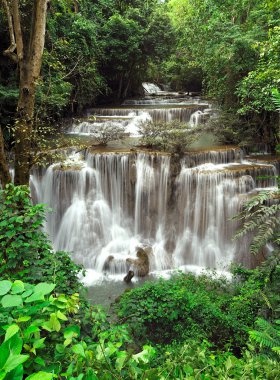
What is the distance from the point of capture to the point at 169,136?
1021 cm

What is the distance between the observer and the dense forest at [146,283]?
150 cm

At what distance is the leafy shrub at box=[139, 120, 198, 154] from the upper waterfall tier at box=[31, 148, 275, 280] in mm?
466

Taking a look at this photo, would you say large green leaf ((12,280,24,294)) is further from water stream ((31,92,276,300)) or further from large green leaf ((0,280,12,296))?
water stream ((31,92,276,300))

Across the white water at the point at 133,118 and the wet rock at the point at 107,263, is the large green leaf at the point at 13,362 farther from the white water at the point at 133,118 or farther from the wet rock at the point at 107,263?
the white water at the point at 133,118

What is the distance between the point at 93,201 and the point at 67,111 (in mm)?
7714

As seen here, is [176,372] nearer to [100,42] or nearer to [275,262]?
[275,262]

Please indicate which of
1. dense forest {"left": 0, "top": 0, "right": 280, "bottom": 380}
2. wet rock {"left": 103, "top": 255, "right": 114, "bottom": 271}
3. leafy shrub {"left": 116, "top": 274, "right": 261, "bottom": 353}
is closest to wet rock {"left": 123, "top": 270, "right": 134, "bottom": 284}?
wet rock {"left": 103, "top": 255, "right": 114, "bottom": 271}

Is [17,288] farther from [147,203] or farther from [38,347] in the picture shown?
[147,203]

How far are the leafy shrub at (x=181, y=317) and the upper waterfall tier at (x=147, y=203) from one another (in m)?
3.97

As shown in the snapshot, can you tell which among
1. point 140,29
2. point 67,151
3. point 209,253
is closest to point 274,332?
point 209,253

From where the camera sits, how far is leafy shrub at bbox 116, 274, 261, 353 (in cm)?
468

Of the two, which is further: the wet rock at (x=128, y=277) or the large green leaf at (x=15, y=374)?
the wet rock at (x=128, y=277)

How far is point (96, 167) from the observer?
9.89 m

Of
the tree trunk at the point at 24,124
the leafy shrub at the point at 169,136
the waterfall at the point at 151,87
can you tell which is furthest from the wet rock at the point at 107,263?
the waterfall at the point at 151,87
